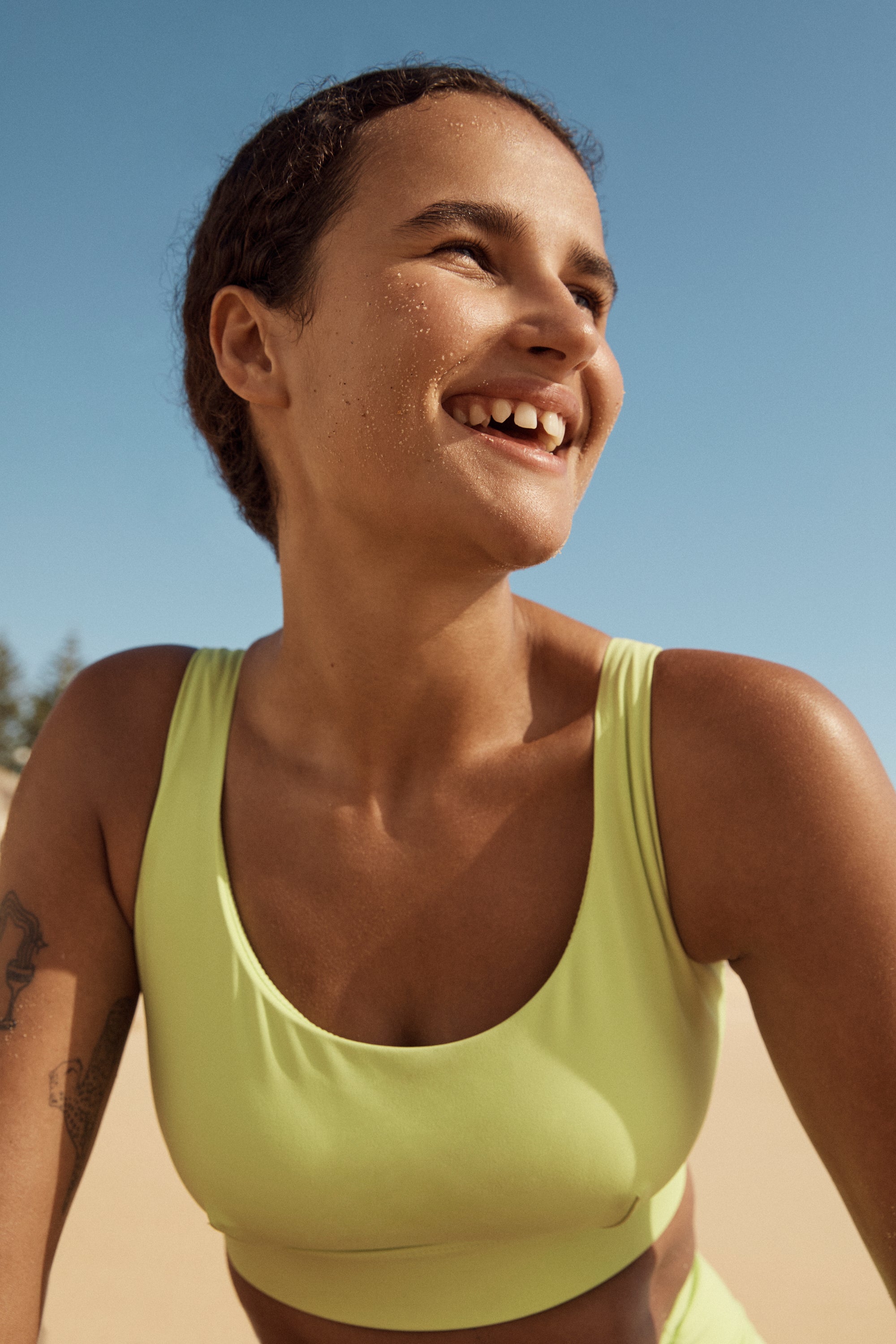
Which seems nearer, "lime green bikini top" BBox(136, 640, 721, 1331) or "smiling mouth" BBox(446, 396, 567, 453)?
"lime green bikini top" BBox(136, 640, 721, 1331)

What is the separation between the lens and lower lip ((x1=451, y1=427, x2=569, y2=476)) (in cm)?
163

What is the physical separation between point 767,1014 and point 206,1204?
3.33 ft

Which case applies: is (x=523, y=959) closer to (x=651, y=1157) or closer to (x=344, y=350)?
(x=651, y=1157)

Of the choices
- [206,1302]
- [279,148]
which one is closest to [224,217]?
[279,148]

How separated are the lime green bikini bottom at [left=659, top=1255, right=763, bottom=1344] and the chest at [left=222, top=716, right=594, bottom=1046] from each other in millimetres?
695

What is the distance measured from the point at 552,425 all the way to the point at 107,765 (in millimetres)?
1085

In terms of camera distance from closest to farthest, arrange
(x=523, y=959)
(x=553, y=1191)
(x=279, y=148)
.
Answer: (x=553, y=1191), (x=523, y=959), (x=279, y=148)

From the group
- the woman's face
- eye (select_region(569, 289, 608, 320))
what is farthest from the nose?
eye (select_region(569, 289, 608, 320))

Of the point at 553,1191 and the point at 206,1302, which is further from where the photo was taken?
the point at 206,1302

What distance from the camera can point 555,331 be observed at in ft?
5.41

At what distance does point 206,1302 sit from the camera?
3.55 m

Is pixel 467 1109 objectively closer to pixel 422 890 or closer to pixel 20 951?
pixel 422 890

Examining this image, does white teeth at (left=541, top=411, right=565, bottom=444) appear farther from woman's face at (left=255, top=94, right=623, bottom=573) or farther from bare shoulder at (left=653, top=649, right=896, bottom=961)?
bare shoulder at (left=653, top=649, right=896, bottom=961)

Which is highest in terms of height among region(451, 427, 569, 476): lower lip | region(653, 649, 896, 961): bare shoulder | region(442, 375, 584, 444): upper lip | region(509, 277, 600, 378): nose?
region(509, 277, 600, 378): nose
